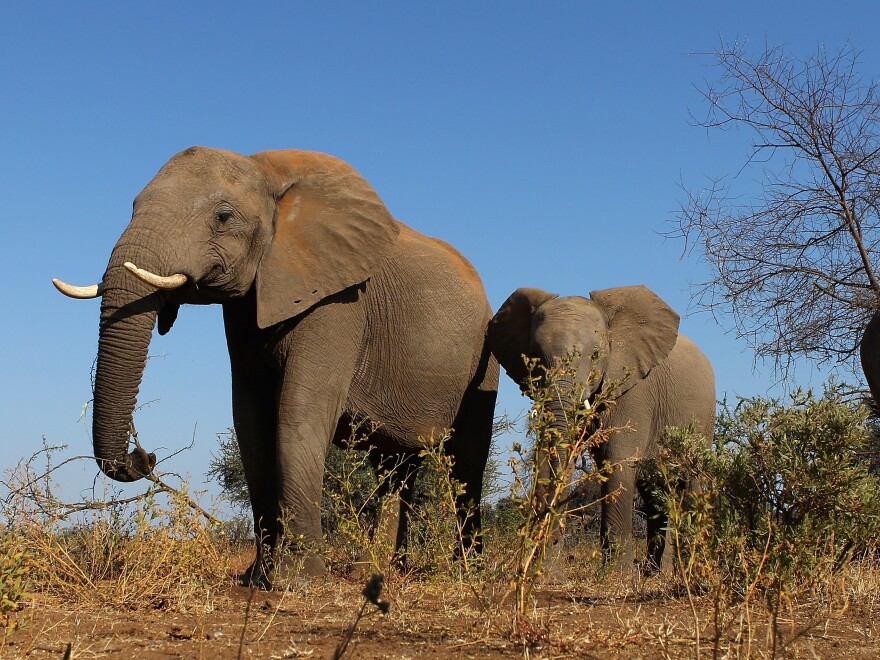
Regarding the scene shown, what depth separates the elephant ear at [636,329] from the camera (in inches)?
419

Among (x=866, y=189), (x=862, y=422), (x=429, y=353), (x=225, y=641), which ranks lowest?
(x=225, y=641)

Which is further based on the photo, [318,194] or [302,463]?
[318,194]

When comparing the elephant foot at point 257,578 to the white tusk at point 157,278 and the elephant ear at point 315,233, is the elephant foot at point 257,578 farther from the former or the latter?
the white tusk at point 157,278

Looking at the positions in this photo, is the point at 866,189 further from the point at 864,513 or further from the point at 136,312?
the point at 136,312

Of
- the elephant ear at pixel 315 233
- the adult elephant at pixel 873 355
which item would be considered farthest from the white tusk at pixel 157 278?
the adult elephant at pixel 873 355

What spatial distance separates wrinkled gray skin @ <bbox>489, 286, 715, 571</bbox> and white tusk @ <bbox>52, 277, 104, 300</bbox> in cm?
426

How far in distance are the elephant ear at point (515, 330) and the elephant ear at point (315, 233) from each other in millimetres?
2022

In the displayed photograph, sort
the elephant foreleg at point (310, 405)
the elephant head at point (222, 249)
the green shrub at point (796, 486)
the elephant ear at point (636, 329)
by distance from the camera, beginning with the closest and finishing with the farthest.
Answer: the green shrub at point (796, 486), the elephant head at point (222, 249), the elephant foreleg at point (310, 405), the elephant ear at point (636, 329)

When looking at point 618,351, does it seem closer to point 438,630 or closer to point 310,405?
point 310,405

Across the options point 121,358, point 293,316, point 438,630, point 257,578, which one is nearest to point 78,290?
point 121,358

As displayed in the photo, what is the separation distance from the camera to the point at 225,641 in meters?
4.83

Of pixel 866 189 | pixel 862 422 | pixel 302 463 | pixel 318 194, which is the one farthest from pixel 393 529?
pixel 866 189

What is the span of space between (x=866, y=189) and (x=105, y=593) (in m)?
10.3

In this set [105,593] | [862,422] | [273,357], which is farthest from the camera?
[273,357]
